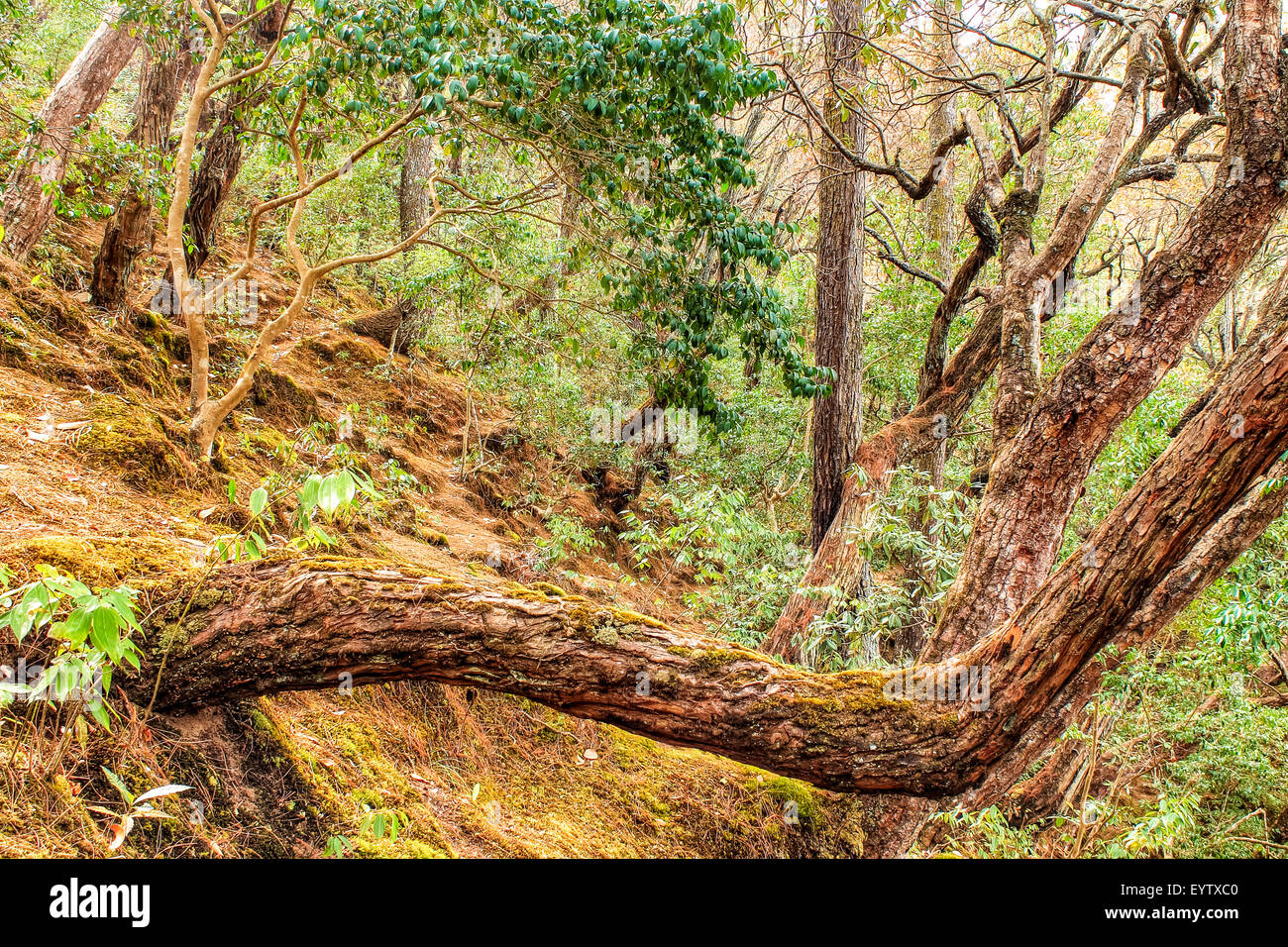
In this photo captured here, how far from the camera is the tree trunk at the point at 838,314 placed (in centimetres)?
627

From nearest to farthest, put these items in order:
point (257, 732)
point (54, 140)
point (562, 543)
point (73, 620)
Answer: point (73, 620)
point (257, 732)
point (54, 140)
point (562, 543)

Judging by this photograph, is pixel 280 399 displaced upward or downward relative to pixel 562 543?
upward

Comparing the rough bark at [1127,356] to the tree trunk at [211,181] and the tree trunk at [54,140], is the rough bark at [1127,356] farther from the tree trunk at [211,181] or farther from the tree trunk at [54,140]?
the tree trunk at [54,140]

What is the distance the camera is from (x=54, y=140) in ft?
17.6

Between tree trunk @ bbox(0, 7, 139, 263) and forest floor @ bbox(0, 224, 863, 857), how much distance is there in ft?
1.84

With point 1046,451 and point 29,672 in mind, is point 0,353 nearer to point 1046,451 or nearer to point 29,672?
point 29,672

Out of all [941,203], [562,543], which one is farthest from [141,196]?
[941,203]

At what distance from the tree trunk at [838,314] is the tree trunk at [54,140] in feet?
18.2

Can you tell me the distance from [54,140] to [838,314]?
19.2 ft

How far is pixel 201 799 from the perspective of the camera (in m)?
2.63

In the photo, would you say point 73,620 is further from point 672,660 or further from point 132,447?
point 132,447

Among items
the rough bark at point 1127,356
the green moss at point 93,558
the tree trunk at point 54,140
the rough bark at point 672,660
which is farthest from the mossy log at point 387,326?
the rough bark at point 1127,356

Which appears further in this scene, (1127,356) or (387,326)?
(387,326)

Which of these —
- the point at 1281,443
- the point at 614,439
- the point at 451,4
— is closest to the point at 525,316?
the point at 614,439
